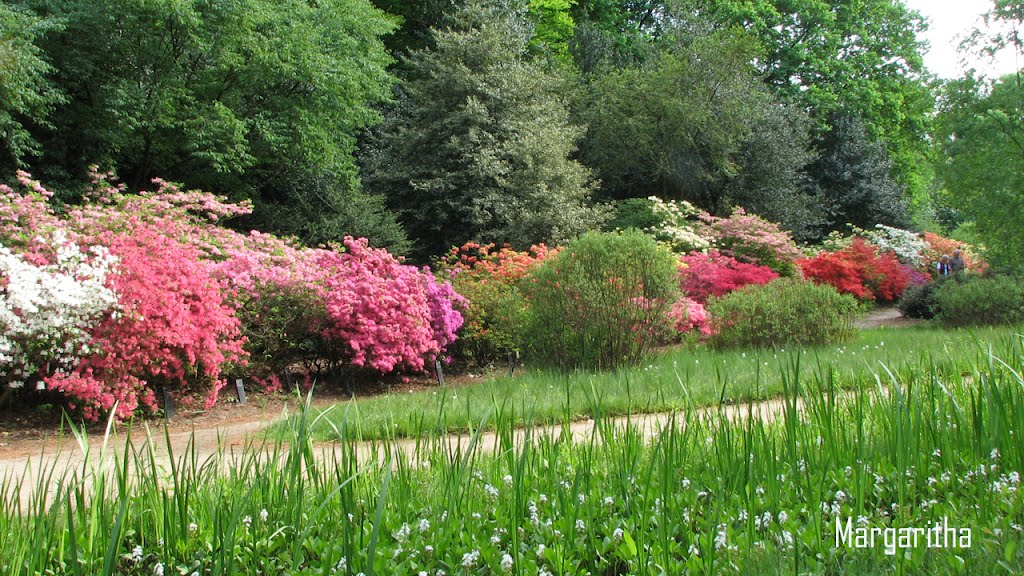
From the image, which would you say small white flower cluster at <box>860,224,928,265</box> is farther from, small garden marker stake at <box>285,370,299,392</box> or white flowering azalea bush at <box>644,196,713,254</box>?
small garden marker stake at <box>285,370,299,392</box>

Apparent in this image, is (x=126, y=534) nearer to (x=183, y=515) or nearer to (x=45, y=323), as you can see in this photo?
(x=183, y=515)

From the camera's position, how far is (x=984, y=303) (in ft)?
40.2

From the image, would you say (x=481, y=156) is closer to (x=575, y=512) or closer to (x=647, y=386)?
(x=647, y=386)

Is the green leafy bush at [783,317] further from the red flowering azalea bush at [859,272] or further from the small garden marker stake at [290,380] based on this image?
the red flowering azalea bush at [859,272]

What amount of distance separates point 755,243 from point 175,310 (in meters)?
14.6

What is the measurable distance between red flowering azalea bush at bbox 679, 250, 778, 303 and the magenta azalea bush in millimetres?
5187

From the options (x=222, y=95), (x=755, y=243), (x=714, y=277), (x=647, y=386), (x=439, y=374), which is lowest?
(x=647, y=386)

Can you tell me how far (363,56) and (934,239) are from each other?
20.1 m

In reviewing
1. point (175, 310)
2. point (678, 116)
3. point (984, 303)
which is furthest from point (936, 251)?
point (175, 310)

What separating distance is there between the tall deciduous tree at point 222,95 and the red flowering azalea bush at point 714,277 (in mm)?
8352

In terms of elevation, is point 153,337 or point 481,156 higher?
point 481,156

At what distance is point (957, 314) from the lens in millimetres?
12609

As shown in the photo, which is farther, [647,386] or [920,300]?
[920,300]

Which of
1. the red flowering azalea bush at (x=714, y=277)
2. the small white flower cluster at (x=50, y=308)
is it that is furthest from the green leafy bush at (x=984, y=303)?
the small white flower cluster at (x=50, y=308)
